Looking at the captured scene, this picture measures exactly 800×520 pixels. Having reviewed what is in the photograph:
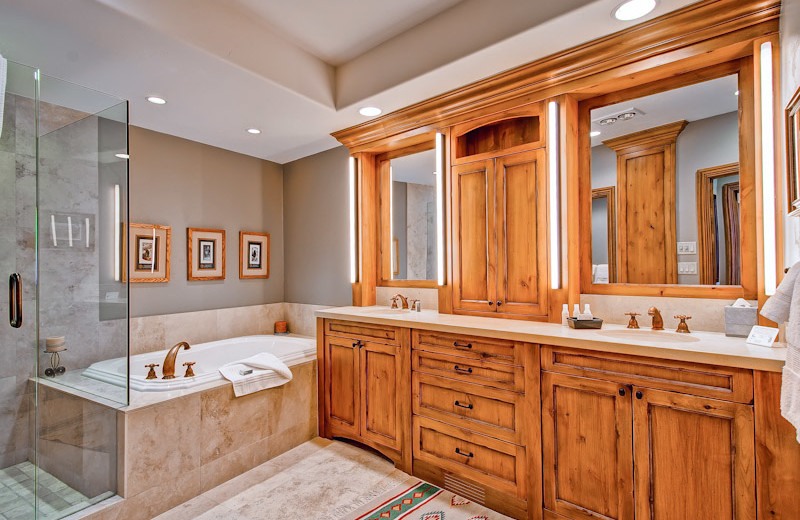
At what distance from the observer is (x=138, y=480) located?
81.1 inches

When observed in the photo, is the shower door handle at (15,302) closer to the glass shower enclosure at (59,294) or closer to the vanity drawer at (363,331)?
the glass shower enclosure at (59,294)

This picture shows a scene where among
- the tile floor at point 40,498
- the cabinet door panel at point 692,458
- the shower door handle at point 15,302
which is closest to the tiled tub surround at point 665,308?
the cabinet door panel at point 692,458

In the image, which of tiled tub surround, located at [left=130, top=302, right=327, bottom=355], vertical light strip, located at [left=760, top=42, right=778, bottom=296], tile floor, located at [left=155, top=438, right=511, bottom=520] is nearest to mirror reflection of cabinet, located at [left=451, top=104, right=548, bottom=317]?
vertical light strip, located at [left=760, top=42, right=778, bottom=296]

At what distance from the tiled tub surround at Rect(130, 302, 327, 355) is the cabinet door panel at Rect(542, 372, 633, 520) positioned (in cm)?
258

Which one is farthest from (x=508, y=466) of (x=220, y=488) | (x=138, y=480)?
(x=138, y=480)

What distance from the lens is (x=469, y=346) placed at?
2.21 metres

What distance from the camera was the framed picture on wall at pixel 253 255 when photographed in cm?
398

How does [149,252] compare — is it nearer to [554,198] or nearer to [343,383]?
[343,383]

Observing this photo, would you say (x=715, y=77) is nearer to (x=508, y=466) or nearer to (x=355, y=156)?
(x=508, y=466)

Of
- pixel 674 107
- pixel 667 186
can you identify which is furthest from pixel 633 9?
pixel 667 186

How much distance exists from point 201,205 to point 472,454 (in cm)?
314

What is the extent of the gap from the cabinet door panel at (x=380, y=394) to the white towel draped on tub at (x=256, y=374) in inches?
23.0

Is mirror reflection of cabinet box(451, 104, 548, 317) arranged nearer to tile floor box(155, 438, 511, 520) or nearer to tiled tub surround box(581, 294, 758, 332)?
tiled tub surround box(581, 294, 758, 332)

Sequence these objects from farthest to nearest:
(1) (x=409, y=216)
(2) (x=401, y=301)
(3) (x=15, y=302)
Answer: (1) (x=409, y=216) < (2) (x=401, y=301) < (3) (x=15, y=302)
